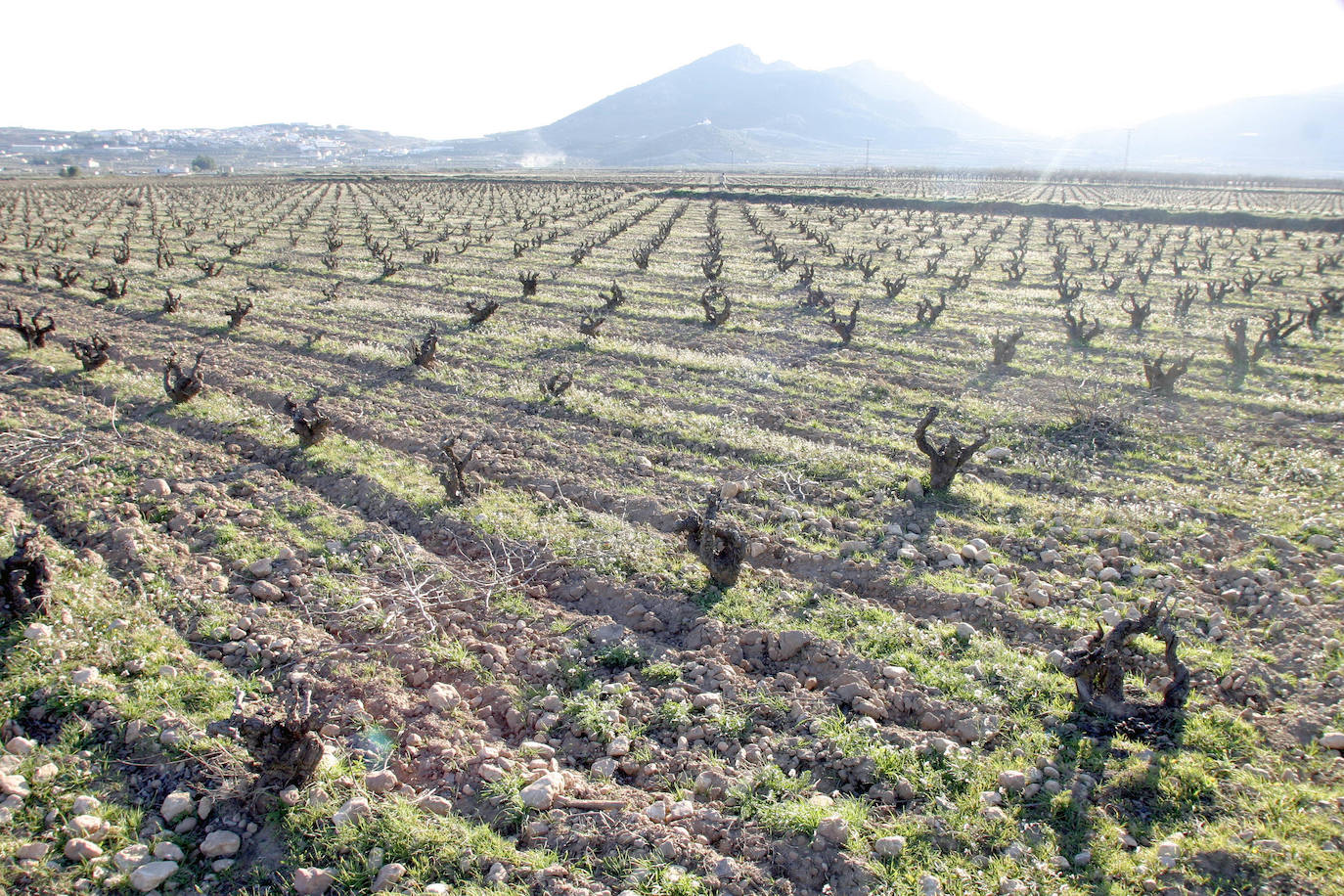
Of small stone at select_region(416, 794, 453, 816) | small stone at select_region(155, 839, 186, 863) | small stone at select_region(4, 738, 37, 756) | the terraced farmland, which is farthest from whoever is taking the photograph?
small stone at select_region(4, 738, 37, 756)

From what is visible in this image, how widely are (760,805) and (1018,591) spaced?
3474 millimetres

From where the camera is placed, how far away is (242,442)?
9398 mm

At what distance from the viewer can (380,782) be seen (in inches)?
170

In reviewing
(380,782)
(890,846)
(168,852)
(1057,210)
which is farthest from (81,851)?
(1057,210)

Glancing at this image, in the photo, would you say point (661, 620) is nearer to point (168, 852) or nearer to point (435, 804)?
point (435, 804)

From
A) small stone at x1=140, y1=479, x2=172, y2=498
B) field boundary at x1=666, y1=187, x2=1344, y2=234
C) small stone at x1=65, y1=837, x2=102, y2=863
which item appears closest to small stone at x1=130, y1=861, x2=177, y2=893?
small stone at x1=65, y1=837, x2=102, y2=863

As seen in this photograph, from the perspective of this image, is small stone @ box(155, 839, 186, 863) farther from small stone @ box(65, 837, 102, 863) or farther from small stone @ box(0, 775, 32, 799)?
small stone @ box(0, 775, 32, 799)

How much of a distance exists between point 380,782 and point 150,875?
3.75 feet

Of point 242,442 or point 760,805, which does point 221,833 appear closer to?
point 760,805

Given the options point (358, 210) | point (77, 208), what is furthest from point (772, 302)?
point (77, 208)

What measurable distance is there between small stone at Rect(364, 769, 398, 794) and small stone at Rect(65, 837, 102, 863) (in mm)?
1336

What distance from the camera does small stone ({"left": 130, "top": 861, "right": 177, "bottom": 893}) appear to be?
12.1 feet

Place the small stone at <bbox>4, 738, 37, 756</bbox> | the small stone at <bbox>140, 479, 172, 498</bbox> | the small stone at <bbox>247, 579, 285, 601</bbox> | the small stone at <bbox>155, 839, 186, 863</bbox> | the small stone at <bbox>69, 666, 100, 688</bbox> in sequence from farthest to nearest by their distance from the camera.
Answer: the small stone at <bbox>140, 479, 172, 498</bbox> < the small stone at <bbox>247, 579, 285, 601</bbox> < the small stone at <bbox>69, 666, 100, 688</bbox> < the small stone at <bbox>4, 738, 37, 756</bbox> < the small stone at <bbox>155, 839, 186, 863</bbox>

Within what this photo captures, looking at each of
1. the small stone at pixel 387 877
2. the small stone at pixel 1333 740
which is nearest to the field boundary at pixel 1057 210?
the small stone at pixel 1333 740
